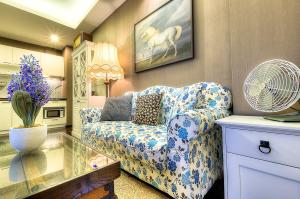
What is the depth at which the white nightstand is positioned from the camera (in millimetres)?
703

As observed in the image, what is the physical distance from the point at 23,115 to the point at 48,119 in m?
3.97

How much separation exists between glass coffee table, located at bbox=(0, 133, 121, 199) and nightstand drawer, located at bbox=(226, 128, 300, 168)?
661mm

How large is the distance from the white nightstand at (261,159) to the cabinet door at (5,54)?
516cm

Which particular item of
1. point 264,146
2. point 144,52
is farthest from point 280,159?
point 144,52

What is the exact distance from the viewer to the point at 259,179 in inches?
31.5

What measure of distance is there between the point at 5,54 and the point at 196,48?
474cm

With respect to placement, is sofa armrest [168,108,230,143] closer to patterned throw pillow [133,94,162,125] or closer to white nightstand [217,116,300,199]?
white nightstand [217,116,300,199]

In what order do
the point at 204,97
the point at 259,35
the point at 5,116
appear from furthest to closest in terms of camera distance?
the point at 5,116 < the point at 204,97 < the point at 259,35

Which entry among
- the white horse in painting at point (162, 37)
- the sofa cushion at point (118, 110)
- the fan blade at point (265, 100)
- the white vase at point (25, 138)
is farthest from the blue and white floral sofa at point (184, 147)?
the white horse in painting at point (162, 37)

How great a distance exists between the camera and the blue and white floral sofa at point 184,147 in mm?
898

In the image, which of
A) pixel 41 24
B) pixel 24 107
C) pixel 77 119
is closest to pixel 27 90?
pixel 24 107

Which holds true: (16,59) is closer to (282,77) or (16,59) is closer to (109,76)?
(109,76)

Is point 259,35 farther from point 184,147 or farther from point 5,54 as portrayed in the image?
point 5,54

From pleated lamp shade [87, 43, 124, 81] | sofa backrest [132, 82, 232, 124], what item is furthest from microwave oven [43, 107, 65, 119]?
sofa backrest [132, 82, 232, 124]
